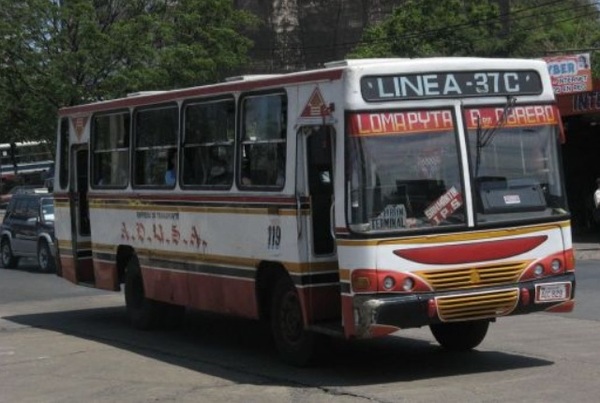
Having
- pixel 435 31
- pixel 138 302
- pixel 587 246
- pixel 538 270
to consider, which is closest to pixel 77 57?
pixel 587 246

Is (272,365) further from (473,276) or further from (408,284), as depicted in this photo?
(473,276)

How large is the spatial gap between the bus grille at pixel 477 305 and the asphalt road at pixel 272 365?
0.59 m

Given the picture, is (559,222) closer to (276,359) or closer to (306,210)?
(306,210)

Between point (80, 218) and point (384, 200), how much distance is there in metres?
7.22

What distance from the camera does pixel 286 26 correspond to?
67.6 meters

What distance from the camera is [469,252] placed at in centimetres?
886

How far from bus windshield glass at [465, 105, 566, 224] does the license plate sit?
66 centimetres

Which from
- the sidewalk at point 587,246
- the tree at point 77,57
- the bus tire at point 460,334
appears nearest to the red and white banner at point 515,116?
the bus tire at point 460,334

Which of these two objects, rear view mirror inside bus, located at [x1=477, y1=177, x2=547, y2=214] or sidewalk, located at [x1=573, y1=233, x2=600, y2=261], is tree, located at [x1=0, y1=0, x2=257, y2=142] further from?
rear view mirror inside bus, located at [x1=477, y1=177, x2=547, y2=214]

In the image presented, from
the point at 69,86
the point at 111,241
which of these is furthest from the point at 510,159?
the point at 69,86

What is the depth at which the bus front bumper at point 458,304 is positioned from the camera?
8.60m

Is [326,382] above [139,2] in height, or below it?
below

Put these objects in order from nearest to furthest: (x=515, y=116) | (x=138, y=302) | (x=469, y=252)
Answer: (x=469, y=252), (x=515, y=116), (x=138, y=302)

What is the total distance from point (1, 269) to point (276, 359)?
16917 mm
